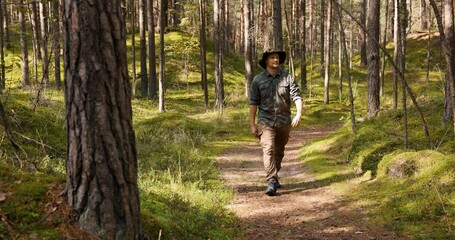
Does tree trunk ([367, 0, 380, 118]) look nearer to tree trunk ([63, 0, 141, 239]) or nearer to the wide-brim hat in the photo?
the wide-brim hat

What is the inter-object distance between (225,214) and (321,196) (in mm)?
1760

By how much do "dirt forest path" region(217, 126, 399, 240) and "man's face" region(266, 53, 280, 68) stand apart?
2.08 metres

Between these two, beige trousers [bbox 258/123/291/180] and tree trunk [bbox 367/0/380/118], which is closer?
beige trousers [bbox 258/123/291/180]

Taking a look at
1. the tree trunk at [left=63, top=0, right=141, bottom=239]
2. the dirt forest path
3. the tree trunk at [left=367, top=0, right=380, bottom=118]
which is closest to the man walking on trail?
the dirt forest path

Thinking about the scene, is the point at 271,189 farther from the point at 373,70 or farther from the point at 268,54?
the point at 373,70

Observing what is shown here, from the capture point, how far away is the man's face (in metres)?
6.96

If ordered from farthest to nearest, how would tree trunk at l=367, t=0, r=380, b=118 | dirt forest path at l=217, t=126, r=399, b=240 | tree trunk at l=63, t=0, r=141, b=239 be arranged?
tree trunk at l=367, t=0, r=380, b=118 < dirt forest path at l=217, t=126, r=399, b=240 < tree trunk at l=63, t=0, r=141, b=239

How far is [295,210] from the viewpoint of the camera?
6086mm

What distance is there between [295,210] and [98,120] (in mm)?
3854

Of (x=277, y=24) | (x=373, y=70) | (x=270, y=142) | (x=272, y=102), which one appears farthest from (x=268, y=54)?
(x=277, y=24)

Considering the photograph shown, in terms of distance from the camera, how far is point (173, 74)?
33.2 metres

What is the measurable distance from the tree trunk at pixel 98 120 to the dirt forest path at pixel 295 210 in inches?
93.1

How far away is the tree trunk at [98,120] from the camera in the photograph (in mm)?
2883

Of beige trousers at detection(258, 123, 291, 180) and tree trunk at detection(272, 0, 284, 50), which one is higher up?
tree trunk at detection(272, 0, 284, 50)
